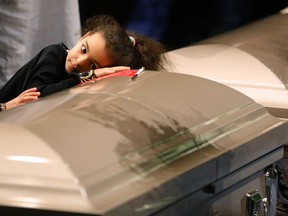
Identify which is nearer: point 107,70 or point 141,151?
point 141,151

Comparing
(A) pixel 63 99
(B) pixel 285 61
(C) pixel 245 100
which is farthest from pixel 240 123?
(B) pixel 285 61

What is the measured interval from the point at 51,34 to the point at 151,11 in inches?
38.1

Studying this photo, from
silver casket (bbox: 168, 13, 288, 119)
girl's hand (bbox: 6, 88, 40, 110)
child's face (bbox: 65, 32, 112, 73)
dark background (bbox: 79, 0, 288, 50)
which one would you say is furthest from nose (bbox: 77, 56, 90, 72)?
dark background (bbox: 79, 0, 288, 50)

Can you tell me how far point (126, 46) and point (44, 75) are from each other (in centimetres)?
22

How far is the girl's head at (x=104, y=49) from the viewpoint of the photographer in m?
1.37

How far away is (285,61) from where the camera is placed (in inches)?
68.6

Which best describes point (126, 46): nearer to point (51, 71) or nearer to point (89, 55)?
point (89, 55)

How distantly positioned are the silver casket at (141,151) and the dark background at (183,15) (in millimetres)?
1641

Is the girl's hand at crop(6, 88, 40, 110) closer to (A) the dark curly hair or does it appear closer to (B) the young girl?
(B) the young girl

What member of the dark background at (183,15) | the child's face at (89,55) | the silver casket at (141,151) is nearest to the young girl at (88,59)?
the child's face at (89,55)

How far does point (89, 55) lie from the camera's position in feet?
4.52

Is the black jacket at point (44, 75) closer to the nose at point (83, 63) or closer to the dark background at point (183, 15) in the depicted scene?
the nose at point (83, 63)

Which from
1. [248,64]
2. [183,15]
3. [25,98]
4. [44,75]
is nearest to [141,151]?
[25,98]

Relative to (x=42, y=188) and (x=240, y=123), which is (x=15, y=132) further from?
(x=240, y=123)
